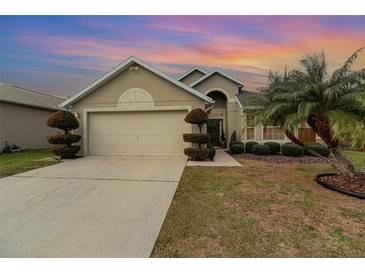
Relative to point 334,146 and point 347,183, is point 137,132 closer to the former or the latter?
point 334,146

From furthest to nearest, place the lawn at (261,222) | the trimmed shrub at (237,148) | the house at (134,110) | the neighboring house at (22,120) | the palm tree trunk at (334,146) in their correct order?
the neighboring house at (22,120) < the trimmed shrub at (237,148) < the house at (134,110) < the palm tree trunk at (334,146) < the lawn at (261,222)

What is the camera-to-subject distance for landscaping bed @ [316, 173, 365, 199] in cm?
484

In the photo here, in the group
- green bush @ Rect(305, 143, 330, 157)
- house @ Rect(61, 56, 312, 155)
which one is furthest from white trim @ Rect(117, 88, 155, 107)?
green bush @ Rect(305, 143, 330, 157)

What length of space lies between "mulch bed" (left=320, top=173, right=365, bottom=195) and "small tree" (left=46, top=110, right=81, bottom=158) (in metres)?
10.9

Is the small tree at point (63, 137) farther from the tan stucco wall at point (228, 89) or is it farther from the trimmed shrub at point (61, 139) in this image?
the tan stucco wall at point (228, 89)

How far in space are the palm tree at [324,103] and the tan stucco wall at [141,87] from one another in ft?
16.9

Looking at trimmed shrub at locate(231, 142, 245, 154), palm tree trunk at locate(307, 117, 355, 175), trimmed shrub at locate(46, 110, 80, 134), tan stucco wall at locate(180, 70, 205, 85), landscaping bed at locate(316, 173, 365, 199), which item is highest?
tan stucco wall at locate(180, 70, 205, 85)

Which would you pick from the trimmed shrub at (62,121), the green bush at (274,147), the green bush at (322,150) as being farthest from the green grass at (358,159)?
the trimmed shrub at (62,121)

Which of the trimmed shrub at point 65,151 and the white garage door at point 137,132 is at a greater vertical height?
the white garage door at point 137,132

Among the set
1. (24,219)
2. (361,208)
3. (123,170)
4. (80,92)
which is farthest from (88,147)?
(361,208)

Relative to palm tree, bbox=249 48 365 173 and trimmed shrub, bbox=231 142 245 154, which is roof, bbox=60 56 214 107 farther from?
palm tree, bbox=249 48 365 173

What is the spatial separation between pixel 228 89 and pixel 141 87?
26.0 feet

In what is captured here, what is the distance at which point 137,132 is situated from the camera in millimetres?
11172

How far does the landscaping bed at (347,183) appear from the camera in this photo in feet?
15.9
